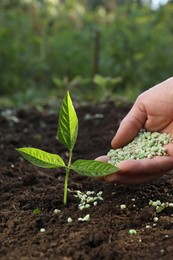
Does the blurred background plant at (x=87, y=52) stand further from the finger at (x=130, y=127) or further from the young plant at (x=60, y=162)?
the young plant at (x=60, y=162)

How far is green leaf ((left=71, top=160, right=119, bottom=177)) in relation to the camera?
182 cm

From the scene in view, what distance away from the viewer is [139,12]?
6395 mm

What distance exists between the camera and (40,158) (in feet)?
6.15

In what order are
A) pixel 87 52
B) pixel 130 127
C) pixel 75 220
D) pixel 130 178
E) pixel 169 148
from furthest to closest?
pixel 87 52
pixel 130 127
pixel 169 148
pixel 130 178
pixel 75 220

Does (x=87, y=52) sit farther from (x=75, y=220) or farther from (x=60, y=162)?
(x=75, y=220)

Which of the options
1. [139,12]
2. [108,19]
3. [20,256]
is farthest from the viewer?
[108,19]

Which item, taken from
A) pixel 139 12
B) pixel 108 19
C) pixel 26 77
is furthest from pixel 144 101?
pixel 108 19

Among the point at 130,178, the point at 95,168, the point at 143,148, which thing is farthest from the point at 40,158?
the point at 143,148

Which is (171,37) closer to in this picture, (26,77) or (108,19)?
(108,19)

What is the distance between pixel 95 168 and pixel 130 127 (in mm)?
501

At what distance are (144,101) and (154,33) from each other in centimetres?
461

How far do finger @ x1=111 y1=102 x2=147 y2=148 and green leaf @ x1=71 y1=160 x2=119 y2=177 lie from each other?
0.43 meters

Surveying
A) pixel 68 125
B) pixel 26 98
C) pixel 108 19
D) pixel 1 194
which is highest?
pixel 108 19

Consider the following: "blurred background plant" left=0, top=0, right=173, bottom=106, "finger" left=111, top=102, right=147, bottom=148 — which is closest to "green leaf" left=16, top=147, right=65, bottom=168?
"finger" left=111, top=102, right=147, bottom=148
